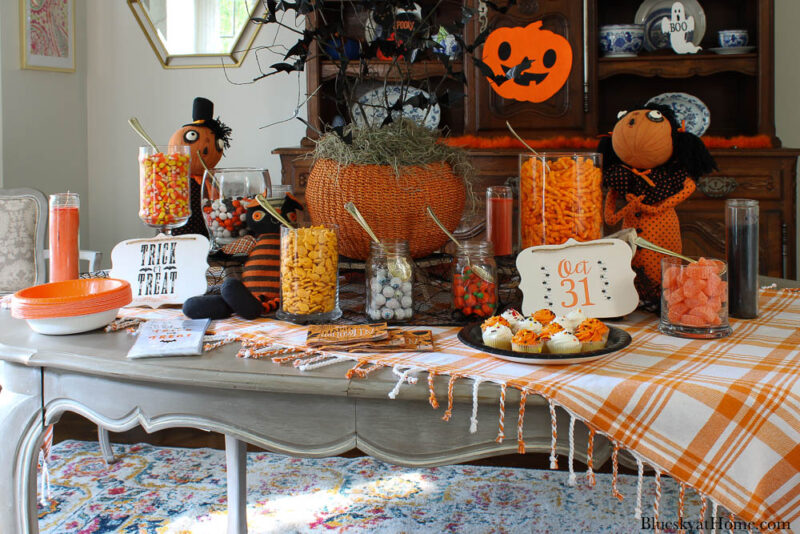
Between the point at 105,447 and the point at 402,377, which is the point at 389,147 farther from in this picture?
the point at 105,447

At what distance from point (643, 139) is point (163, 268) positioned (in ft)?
2.83

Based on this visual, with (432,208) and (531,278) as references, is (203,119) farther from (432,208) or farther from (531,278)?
(531,278)

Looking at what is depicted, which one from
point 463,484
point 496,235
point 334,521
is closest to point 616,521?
point 463,484

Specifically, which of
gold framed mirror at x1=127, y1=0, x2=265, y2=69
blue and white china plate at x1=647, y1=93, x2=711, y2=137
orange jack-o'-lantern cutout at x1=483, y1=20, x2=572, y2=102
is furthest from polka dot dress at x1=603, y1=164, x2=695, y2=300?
gold framed mirror at x1=127, y1=0, x2=265, y2=69

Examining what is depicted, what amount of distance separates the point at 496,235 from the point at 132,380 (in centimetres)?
69

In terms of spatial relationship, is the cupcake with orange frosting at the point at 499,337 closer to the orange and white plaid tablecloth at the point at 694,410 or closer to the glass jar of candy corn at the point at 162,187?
the orange and white plaid tablecloth at the point at 694,410

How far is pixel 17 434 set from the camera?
1007 mm

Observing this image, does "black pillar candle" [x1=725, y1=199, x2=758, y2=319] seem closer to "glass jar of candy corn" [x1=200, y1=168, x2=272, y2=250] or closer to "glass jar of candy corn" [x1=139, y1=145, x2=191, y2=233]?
"glass jar of candy corn" [x1=200, y1=168, x2=272, y2=250]

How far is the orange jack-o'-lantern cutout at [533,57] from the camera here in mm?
3041

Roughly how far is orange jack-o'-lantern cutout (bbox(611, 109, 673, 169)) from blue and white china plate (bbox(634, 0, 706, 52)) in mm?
1987

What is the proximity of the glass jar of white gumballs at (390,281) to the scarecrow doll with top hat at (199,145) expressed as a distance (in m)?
0.62

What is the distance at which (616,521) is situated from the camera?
173 cm

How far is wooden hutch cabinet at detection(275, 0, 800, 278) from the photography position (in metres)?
2.90

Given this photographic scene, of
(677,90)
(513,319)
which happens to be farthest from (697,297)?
(677,90)
